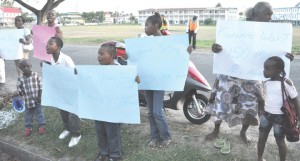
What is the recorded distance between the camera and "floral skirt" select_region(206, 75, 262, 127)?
12.2 feet

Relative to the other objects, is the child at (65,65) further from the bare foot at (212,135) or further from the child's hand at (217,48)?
the child's hand at (217,48)

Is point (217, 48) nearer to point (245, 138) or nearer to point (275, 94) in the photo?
point (275, 94)

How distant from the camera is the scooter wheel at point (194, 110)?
185 inches

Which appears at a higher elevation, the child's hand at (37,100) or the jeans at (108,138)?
the child's hand at (37,100)

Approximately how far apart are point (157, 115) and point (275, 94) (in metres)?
1.37

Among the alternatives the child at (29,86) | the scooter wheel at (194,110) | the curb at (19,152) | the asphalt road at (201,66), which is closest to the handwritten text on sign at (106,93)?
the child at (29,86)

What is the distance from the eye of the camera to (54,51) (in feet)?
14.0

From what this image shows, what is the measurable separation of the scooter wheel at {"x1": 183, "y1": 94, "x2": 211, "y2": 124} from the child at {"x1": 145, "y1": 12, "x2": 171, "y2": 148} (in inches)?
30.7

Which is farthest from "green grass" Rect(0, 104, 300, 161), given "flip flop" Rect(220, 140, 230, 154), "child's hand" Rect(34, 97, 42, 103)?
"child's hand" Rect(34, 97, 42, 103)

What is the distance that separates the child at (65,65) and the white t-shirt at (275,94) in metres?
2.44

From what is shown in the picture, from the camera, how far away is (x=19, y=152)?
15.3 ft

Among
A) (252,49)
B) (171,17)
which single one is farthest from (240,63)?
(171,17)

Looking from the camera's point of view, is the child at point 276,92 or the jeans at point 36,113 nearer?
the child at point 276,92

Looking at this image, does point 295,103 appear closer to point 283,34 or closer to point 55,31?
point 283,34
